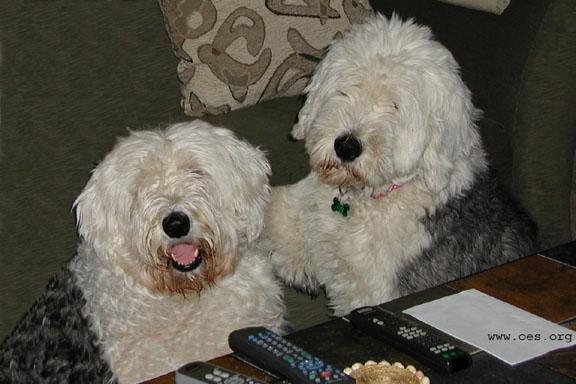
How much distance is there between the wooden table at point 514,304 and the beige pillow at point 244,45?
1525mm

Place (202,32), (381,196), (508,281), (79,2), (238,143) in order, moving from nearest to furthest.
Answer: (508,281)
(238,143)
(381,196)
(79,2)
(202,32)

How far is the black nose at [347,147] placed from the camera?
8.04 feet

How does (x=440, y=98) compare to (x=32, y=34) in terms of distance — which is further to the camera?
(x=32, y=34)

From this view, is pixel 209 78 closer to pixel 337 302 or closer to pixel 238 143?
pixel 238 143

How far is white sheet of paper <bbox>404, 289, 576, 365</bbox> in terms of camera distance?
1.81 metres

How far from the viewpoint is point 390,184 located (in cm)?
265

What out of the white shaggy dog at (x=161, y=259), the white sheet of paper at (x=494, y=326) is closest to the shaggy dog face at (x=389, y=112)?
the white shaggy dog at (x=161, y=259)

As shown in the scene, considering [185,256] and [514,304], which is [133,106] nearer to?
[185,256]

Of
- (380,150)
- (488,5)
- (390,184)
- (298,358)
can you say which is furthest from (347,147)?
(488,5)

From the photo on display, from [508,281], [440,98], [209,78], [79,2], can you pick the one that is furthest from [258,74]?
[508,281]

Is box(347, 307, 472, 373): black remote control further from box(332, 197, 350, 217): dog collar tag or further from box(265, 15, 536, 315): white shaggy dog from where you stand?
box(332, 197, 350, 217): dog collar tag

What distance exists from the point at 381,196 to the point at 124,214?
90 centimetres

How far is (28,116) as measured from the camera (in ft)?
9.28

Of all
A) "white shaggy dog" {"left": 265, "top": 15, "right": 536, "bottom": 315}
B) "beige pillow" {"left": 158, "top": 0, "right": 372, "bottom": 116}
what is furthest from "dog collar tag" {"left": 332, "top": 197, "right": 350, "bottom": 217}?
"beige pillow" {"left": 158, "top": 0, "right": 372, "bottom": 116}
